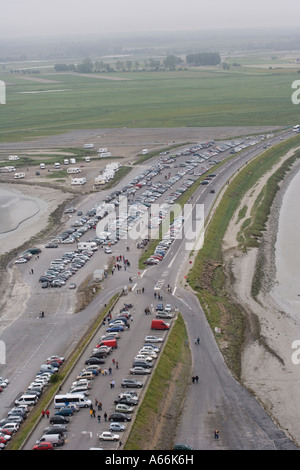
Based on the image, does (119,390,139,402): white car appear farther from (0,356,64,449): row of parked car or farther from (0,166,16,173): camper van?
(0,166,16,173): camper van

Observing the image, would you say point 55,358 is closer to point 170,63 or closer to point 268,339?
point 268,339

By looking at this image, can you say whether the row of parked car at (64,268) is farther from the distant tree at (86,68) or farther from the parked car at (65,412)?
the distant tree at (86,68)

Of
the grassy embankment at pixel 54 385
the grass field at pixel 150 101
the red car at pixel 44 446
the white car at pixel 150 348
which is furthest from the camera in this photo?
the grass field at pixel 150 101

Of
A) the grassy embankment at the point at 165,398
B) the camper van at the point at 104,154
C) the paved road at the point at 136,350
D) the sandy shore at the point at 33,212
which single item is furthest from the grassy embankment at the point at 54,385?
the camper van at the point at 104,154
